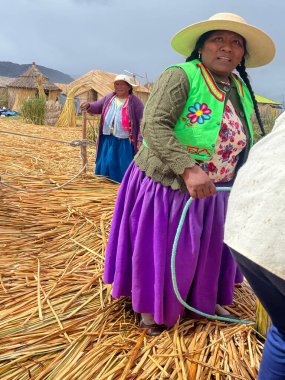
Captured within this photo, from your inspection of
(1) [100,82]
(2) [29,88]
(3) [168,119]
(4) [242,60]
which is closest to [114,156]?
(4) [242,60]

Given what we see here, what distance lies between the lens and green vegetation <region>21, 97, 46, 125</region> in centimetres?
1317

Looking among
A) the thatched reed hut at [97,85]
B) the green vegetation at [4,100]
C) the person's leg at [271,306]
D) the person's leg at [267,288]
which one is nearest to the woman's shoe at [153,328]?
the person's leg at [271,306]

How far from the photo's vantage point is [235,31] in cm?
171

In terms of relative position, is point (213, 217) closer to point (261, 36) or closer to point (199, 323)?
point (199, 323)

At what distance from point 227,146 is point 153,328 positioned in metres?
0.83

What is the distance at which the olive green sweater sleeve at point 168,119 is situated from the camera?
61.1 inches

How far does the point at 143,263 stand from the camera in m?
1.82

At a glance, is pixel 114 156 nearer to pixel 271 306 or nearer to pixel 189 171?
pixel 189 171

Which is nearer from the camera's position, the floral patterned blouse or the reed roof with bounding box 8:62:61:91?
the floral patterned blouse

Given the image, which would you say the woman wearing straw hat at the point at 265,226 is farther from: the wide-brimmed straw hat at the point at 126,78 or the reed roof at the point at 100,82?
the reed roof at the point at 100,82

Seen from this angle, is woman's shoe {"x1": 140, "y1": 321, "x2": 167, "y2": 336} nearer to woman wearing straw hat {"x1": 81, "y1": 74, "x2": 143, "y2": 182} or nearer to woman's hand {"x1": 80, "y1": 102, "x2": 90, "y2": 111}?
woman wearing straw hat {"x1": 81, "y1": 74, "x2": 143, "y2": 182}

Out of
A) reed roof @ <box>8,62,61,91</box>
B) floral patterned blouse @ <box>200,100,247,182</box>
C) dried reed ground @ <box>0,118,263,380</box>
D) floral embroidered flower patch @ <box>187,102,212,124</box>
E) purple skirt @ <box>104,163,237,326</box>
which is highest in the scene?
reed roof @ <box>8,62,61,91</box>

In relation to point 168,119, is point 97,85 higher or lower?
higher

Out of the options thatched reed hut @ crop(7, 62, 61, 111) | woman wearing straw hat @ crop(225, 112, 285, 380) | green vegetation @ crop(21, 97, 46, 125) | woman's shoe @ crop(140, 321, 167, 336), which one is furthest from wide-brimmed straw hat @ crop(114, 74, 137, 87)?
thatched reed hut @ crop(7, 62, 61, 111)
